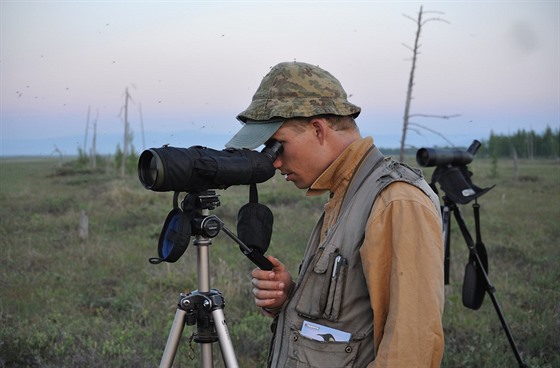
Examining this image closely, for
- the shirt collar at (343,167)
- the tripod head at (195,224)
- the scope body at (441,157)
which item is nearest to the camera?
the tripod head at (195,224)

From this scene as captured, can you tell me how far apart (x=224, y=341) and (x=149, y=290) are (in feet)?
16.9

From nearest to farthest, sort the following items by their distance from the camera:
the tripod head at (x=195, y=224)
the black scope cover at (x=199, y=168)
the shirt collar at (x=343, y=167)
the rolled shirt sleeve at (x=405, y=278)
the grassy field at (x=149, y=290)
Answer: the rolled shirt sleeve at (x=405, y=278) → the black scope cover at (x=199, y=168) → the tripod head at (x=195, y=224) → the shirt collar at (x=343, y=167) → the grassy field at (x=149, y=290)

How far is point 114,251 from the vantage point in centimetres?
926

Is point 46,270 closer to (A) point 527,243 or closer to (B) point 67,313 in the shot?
(B) point 67,313

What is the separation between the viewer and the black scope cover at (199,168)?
1807 millimetres

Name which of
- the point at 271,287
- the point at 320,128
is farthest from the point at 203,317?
the point at 320,128

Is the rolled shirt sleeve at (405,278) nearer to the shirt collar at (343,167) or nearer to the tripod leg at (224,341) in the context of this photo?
the shirt collar at (343,167)

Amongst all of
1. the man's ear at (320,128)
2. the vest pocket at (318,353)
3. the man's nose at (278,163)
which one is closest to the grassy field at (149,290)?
the vest pocket at (318,353)

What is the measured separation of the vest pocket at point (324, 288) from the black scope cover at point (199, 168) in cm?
36

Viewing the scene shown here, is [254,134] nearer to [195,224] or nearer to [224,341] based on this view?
[195,224]

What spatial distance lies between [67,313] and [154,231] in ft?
15.6

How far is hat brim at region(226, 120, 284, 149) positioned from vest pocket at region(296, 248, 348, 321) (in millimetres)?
434

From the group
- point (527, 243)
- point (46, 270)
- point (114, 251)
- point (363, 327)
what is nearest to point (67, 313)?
point (46, 270)

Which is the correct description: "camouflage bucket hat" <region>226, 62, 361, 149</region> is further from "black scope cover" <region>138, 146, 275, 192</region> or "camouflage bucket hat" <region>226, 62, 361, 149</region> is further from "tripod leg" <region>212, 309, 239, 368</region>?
"tripod leg" <region>212, 309, 239, 368</region>
